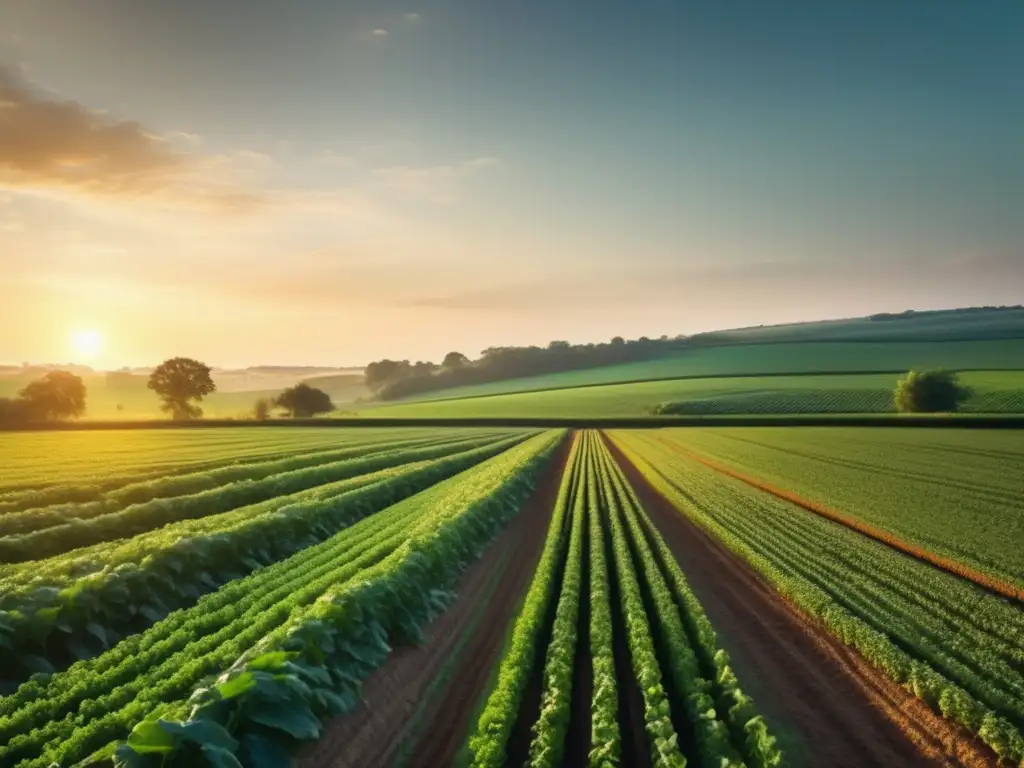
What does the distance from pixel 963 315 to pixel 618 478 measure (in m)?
195

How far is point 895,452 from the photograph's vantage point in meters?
41.8

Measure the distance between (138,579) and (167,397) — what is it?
102083 millimetres

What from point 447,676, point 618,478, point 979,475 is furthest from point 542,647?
point 979,475

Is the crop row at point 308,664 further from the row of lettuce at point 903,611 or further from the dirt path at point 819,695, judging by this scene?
the row of lettuce at point 903,611

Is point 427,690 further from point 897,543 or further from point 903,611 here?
point 897,543

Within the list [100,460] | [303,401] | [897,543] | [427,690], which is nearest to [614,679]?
[427,690]

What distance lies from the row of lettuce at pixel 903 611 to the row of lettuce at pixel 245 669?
27.0ft

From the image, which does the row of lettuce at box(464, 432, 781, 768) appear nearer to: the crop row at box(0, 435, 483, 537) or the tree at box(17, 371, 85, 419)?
the crop row at box(0, 435, 483, 537)

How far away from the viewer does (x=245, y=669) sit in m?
8.57

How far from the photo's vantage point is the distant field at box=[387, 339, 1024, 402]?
376 ft

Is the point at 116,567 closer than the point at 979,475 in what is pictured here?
Yes

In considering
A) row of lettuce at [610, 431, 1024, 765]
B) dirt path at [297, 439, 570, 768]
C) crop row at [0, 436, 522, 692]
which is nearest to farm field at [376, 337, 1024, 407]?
row of lettuce at [610, 431, 1024, 765]

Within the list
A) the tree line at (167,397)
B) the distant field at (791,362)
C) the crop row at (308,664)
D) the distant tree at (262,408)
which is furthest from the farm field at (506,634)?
the distant field at (791,362)

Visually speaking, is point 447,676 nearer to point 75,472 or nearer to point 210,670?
point 210,670
